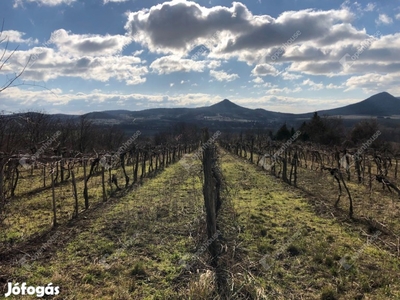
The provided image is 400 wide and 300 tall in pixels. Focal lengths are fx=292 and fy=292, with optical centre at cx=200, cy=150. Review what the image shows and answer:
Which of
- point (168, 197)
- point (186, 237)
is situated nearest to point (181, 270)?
point (186, 237)

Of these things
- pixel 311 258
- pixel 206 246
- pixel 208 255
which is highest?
pixel 206 246

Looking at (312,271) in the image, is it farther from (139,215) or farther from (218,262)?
(139,215)

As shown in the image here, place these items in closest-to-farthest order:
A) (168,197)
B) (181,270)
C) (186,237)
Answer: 1. (181,270)
2. (186,237)
3. (168,197)

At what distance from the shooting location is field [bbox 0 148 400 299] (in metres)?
5.09

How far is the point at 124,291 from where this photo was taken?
197 inches

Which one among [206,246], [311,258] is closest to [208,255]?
[206,246]

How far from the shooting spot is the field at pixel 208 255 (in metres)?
5.09

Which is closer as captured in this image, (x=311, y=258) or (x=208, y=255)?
(x=208, y=255)

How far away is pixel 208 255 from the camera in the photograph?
240 inches

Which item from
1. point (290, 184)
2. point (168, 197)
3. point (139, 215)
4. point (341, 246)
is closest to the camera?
point (341, 246)

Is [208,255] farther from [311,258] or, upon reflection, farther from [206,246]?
[311,258]

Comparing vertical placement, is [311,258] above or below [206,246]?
below

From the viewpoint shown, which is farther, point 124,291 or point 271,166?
point 271,166

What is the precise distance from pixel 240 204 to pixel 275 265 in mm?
5166
